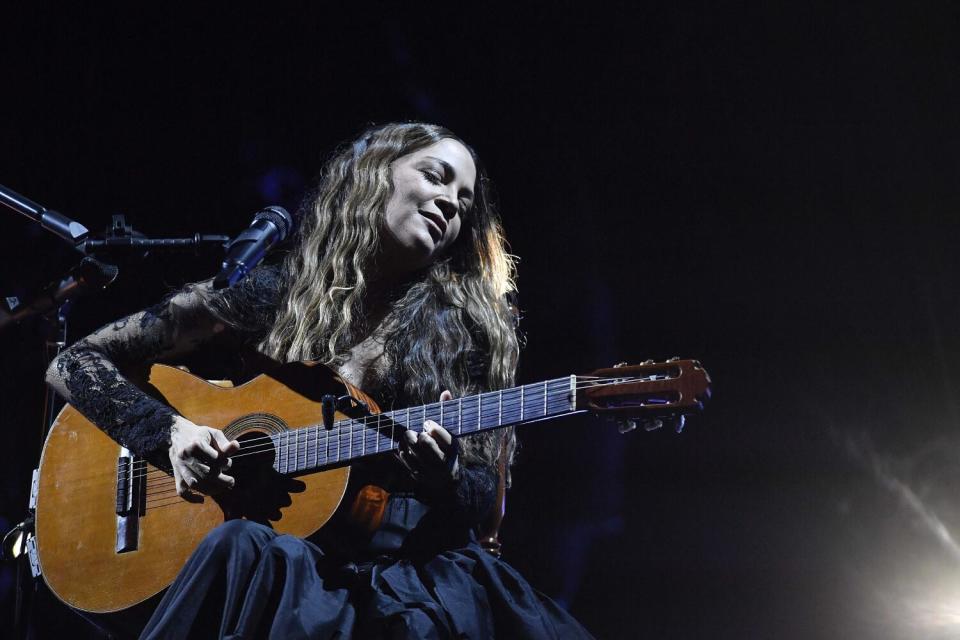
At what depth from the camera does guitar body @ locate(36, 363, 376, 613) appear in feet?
6.78

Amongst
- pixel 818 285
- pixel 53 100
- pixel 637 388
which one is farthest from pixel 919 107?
pixel 53 100

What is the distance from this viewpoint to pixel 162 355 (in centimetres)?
252

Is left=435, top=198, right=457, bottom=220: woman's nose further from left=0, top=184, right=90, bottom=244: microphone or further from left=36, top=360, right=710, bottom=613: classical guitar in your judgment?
left=0, top=184, right=90, bottom=244: microphone

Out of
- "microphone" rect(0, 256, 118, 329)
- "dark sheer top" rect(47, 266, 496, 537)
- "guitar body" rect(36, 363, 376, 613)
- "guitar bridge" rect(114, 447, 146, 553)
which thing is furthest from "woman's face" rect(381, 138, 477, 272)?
"guitar bridge" rect(114, 447, 146, 553)

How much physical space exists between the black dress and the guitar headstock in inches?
17.7

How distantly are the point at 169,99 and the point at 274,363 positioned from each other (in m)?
2.03

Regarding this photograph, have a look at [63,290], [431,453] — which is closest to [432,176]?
[431,453]

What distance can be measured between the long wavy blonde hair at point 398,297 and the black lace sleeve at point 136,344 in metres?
0.16

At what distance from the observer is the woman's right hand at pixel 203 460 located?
2018 millimetres

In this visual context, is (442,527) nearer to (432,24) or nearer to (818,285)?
(818,285)

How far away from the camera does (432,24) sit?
3.64 m

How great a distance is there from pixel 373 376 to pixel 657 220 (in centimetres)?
158

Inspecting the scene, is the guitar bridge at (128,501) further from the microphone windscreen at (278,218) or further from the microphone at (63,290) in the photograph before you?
the microphone windscreen at (278,218)

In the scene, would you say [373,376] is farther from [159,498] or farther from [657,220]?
[657,220]
